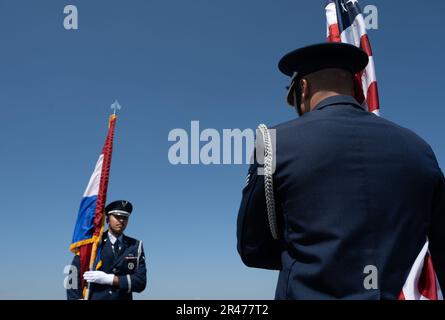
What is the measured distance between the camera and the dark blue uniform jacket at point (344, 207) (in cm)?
170

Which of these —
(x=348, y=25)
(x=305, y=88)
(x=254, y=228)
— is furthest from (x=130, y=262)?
(x=305, y=88)

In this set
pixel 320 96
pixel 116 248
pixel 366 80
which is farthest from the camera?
pixel 116 248

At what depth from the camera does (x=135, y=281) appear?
25.1 feet

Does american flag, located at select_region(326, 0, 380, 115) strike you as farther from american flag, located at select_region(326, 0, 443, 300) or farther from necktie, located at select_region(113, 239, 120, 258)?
necktie, located at select_region(113, 239, 120, 258)

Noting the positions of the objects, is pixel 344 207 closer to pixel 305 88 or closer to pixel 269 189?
pixel 269 189

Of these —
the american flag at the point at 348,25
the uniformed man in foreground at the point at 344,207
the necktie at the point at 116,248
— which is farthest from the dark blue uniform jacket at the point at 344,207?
the necktie at the point at 116,248

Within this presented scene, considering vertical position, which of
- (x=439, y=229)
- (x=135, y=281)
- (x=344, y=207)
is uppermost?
(x=344, y=207)

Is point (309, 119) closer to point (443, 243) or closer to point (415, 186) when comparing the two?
point (415, 186)

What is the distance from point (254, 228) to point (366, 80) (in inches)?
94.9

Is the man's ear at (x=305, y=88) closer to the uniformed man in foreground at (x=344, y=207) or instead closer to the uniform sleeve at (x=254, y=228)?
the uniformed man in foreground at (x=344, y=207)

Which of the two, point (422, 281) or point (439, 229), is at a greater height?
point (439, 229)

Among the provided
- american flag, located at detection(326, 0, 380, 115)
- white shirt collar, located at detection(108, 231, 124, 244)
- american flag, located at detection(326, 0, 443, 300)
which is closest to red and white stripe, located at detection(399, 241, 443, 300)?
american flag, located at detection(326, 0, 443, 300)

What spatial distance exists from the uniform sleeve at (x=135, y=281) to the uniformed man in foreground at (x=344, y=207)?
612 centimetres

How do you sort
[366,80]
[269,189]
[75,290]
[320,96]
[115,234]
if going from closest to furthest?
[269,189], [320,96], [366,80], [75,290], [115,234]
